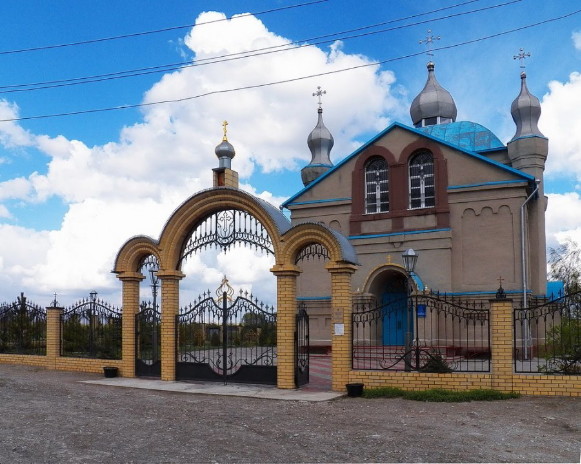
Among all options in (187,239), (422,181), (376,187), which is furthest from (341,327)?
(376,187)

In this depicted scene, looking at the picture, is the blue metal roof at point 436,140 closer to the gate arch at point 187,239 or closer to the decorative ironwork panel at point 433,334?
the decorative ironwork panel at point 433,334

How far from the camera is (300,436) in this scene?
28.9ft

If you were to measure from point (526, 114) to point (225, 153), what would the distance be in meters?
12.8

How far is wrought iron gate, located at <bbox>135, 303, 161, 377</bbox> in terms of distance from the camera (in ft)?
50.4

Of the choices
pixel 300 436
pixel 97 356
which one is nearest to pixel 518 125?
pixel 97 356

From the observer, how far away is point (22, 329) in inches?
774

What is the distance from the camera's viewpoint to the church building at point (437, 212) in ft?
67.3

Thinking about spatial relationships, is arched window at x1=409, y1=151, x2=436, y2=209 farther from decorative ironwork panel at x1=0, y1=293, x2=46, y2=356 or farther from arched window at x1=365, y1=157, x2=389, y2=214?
decorative ironwork panel at x1=0, y1=293, x2=46, y2=356

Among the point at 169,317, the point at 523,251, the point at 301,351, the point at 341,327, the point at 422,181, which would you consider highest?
the point at 422,181

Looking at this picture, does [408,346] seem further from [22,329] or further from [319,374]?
[22,329]

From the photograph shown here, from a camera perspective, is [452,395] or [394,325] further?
[394,325]

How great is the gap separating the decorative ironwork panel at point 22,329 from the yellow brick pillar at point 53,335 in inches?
56.5

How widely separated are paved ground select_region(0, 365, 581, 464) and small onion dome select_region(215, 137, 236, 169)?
519 cm

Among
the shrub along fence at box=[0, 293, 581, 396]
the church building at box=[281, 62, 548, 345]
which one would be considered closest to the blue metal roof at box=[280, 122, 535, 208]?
the church building at box=[281, 62, 548, 345]
